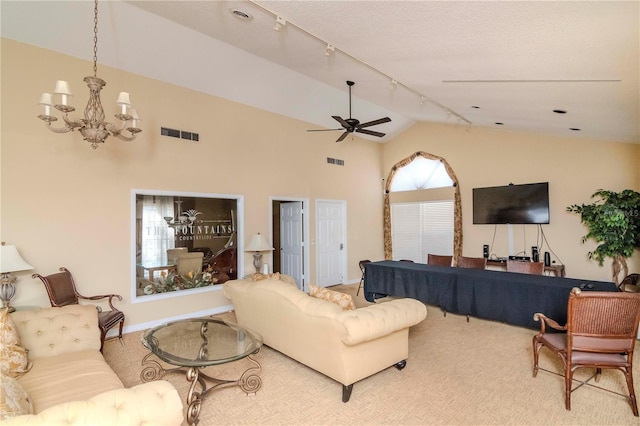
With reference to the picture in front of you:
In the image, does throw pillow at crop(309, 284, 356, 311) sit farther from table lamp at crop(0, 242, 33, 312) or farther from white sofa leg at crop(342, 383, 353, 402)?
table lamp at crop(0, 242, 33, 312)

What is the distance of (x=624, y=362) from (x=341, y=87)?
521 centimetres

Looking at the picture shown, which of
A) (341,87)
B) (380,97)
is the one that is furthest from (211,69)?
(380,97)

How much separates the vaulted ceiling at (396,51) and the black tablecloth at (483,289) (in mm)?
2215

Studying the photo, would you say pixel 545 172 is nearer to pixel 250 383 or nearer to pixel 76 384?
pixel 250 383

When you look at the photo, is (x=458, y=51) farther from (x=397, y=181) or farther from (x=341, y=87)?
(x=397, y=181)

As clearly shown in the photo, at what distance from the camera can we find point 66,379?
238 centimetres

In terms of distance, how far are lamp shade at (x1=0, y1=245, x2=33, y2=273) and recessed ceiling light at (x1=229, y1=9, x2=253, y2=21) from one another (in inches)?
145

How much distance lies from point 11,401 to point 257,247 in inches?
176

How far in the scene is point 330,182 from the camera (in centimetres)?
794

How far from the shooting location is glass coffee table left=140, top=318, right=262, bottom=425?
8.84 ft

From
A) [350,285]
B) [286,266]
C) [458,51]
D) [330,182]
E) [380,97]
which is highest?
[380,97]

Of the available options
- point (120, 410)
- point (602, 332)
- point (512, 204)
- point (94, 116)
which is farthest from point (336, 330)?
point (512, 204)

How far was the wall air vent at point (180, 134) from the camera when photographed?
5.34m

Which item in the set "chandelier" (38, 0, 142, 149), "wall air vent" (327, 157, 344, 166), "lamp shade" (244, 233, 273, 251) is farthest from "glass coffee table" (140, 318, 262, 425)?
"wall air vent" (327, 157, 344, 166)
